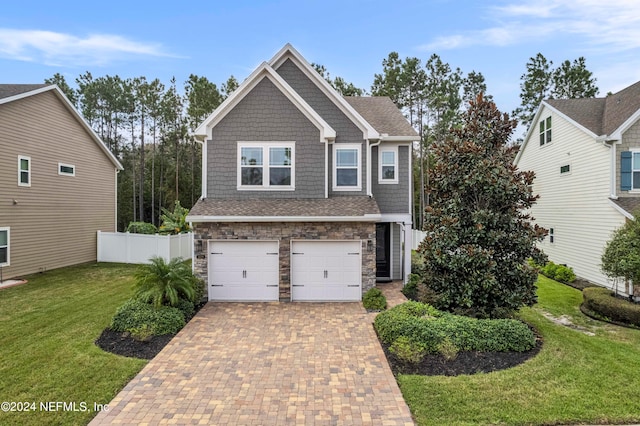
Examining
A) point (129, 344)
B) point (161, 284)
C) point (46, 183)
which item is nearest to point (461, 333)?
point (129, 344)

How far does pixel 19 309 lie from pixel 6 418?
6888mm

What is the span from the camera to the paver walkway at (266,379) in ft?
16.8

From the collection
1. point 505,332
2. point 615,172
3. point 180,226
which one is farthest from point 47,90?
point 615,172

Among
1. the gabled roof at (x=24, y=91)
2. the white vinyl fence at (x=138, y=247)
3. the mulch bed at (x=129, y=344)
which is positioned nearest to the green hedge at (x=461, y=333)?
the mulch bed at (x=129, y=344)

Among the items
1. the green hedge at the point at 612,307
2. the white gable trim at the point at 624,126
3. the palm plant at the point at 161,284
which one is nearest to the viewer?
the palm plant at the point at 161,284

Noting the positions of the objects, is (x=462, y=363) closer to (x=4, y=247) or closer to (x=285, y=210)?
(x=285, y=210)

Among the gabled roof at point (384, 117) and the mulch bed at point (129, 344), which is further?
the gabled roof at point (384, 117)

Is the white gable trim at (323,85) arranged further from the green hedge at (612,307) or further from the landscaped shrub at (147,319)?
the landscaped shrub at (147,319)

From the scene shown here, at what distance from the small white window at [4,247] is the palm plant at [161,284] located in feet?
29.4

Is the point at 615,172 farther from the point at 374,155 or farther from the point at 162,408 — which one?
the point at 162,408

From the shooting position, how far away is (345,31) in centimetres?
1812

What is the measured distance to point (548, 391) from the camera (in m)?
5.72

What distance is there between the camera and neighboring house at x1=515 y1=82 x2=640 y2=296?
12.7 meters

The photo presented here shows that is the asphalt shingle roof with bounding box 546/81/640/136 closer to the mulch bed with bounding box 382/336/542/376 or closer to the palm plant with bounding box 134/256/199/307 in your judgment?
the mulch bed with bounding box 382/336/542/376
